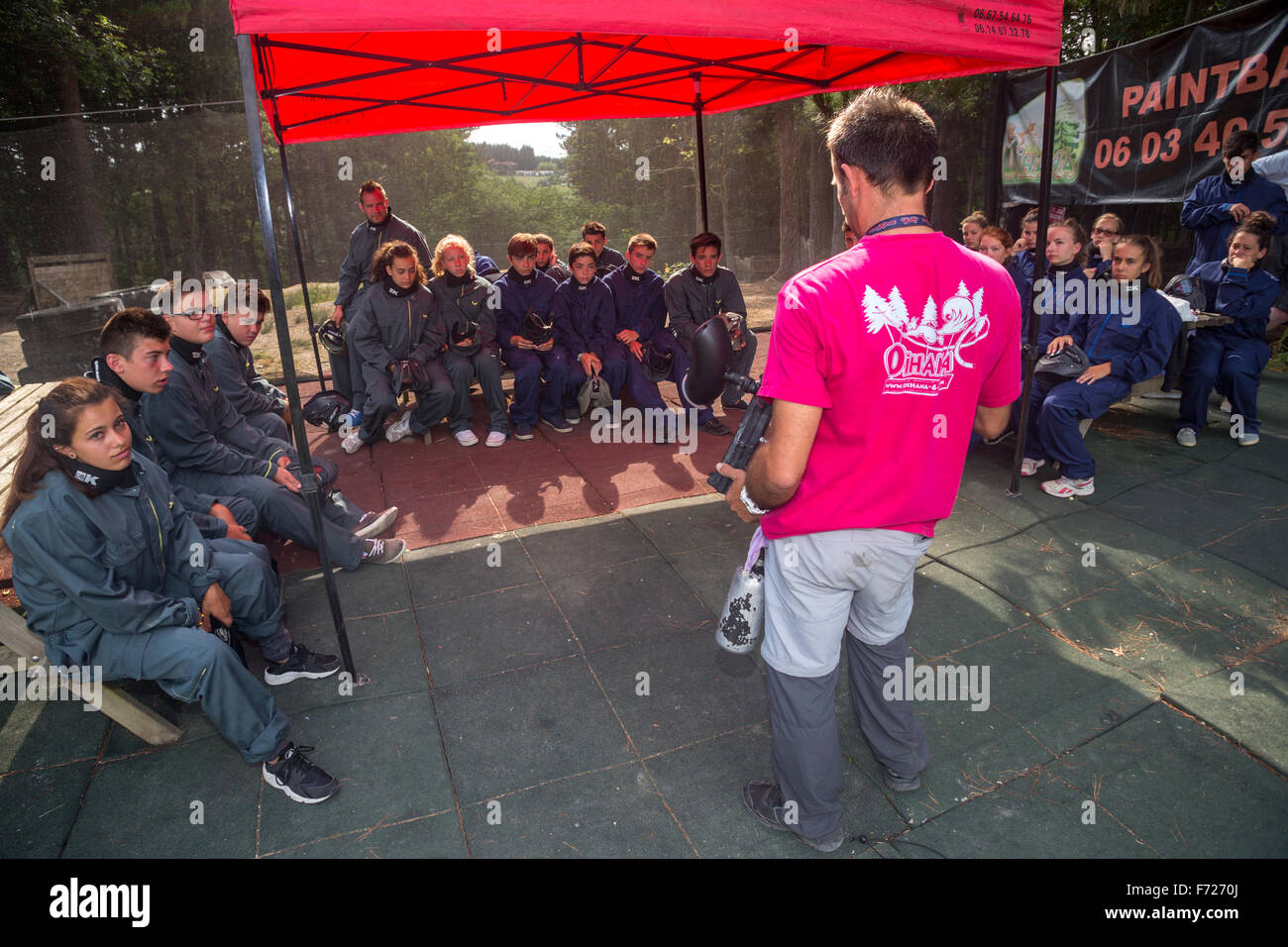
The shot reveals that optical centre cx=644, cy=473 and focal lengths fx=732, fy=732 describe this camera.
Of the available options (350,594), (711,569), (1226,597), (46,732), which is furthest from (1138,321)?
(46,732)

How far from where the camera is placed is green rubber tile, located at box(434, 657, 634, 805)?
2.72m

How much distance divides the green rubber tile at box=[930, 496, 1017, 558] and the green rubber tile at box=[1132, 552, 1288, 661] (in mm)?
753

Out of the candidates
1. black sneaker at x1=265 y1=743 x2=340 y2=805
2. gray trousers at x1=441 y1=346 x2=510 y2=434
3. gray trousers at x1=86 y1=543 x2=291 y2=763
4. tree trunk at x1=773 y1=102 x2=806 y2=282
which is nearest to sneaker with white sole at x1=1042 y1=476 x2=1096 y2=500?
gray trousers at x1=441 y1=346 x2=510 y2=434

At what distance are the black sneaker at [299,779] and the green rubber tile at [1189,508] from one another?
457 centimetres

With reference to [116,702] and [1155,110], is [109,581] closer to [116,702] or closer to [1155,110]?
[116,702]

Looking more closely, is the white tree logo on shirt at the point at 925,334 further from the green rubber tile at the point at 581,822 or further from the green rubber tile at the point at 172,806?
the green rubber tile at the point at 172,806

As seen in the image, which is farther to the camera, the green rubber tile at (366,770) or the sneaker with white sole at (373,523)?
the sneaker with white sole at (373,523)

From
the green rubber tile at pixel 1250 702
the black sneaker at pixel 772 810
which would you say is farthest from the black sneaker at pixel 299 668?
the green rubber tile at pixel 1250 702

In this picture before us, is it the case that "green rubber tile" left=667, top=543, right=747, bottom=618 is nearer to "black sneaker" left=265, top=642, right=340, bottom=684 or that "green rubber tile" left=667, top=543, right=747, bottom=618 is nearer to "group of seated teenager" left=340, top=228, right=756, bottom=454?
"black sneaker" left=265, top=642, right=340, bottom=684

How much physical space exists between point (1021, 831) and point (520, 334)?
555cm

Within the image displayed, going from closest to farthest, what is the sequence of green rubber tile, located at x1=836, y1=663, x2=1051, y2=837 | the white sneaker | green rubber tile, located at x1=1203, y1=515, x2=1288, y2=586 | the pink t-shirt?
the pink t-shirt, green rubber tile, located at x1=836, y1=663, x2=1051, y2=837, green rubber tile, located at x1=1203, y1=515, x2=1288, y2=586, the white sneaker

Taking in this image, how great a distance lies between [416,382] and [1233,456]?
6.26 meters

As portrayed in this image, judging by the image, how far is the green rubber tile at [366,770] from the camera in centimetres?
253
